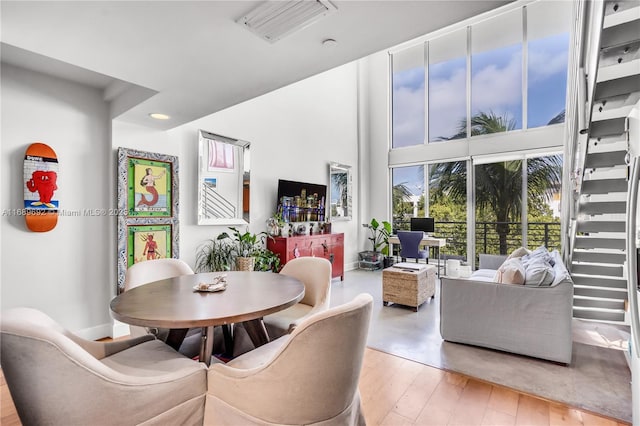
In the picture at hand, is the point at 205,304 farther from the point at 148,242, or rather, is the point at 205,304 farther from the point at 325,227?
the point at 325,227

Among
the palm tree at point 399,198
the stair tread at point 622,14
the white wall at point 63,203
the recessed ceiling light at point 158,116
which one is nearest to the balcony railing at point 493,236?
the palm tree at point 399,198

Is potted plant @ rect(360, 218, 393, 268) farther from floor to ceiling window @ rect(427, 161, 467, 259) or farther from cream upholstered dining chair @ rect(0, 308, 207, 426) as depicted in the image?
cream upholstered dining chair @ rect(0, 308, 207, 426)

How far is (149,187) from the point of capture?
3.38m

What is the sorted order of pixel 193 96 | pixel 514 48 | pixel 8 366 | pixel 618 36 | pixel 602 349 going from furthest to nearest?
pixel 514 48, pixel 602 349, pixel 193 96, pixel 618 36, pixel 8 366

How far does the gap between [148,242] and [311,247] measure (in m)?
2.49

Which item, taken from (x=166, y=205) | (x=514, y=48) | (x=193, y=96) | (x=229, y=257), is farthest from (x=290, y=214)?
(x=514, y=48)

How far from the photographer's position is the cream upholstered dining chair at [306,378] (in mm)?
1168

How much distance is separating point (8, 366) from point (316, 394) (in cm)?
111

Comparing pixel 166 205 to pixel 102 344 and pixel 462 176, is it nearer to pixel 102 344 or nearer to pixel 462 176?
pixel 102 344

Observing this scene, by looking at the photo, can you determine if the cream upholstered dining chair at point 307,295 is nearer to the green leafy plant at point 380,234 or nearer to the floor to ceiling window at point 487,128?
the green leafy plant at point 380,234

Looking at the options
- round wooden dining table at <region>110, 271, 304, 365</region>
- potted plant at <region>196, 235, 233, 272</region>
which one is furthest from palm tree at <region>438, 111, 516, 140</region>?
round wooden dining table at <region>110, 271, 304, 365</region>

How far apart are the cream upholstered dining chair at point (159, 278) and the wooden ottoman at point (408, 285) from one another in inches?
99.4

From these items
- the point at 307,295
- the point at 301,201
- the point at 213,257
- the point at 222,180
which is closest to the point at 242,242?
the point at 213,257

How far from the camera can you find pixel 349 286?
5.27 metres
